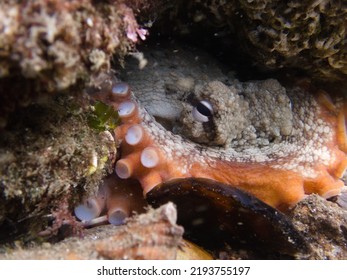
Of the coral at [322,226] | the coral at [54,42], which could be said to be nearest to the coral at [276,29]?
the coral at [322,226]

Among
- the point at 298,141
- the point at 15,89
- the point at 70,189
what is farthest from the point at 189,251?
the point at 298,141

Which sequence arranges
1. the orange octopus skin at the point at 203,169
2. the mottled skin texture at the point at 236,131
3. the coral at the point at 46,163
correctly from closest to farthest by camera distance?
the coral at the point at 46,163, the orange octopus skin at the point at 203,169, the mottled skin texture at the point at 236,131

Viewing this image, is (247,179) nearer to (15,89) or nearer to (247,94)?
(247,94)

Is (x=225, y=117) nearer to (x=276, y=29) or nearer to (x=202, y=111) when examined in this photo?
(x=202, y=111)

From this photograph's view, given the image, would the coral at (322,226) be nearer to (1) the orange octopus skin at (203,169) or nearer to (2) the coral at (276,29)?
(1) the orange octopus skin at (203,169)

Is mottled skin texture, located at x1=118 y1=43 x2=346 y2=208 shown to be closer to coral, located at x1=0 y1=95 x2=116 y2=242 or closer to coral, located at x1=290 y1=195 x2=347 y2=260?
coral, located at x1=290 y1=195 x2=347 y2=260

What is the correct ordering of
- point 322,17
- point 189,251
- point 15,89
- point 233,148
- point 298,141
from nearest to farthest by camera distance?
point 15,89, point 189,251, point 322,17, point 233,148, point 298,141

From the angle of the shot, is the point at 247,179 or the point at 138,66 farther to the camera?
the point at 138,66
